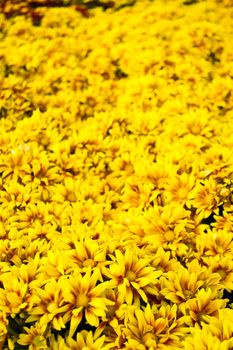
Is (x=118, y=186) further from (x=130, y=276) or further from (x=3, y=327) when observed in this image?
(x=3, y=327)

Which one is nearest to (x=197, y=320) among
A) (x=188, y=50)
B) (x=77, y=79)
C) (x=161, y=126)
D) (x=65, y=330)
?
(x=65, y=330)

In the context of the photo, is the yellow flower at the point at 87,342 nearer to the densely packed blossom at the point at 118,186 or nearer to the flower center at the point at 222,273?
the densely packed blossom at the point at 118,186

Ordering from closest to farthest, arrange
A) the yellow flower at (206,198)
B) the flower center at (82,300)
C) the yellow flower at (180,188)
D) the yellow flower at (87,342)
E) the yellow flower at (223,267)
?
the yellow flower at (87,342), the flower center at (82,300), the yellow flower at (223,267), the yellow flower at (206,198), the yellow flower at (180,188)

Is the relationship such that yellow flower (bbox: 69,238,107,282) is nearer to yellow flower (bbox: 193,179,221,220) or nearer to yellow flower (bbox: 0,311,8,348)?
yellow flower (bbox: 0,311,8,348)

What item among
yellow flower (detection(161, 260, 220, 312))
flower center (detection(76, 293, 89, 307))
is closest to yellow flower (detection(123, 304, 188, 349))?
yellow flower (detection(161, 260, 220, 312))

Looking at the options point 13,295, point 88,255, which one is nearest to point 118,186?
point 88,255

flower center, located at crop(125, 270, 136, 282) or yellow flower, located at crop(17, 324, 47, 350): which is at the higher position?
flower center, located at crop(125, 270, 136, 282)

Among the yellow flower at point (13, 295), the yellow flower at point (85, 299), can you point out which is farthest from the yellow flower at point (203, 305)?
the yellow flower at point (13, 295)

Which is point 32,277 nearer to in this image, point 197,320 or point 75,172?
point 197,320
